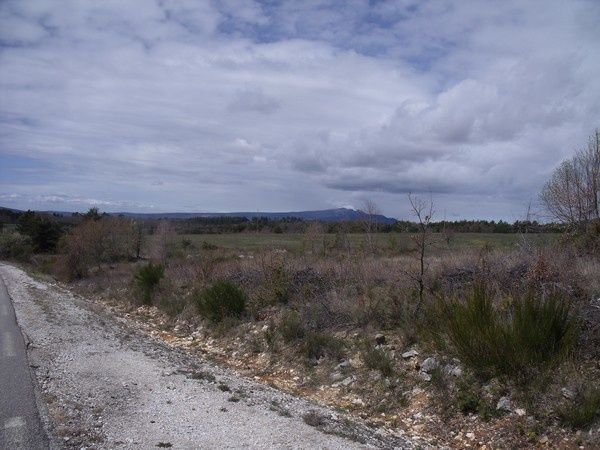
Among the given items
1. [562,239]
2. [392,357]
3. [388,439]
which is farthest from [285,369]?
[562,239]

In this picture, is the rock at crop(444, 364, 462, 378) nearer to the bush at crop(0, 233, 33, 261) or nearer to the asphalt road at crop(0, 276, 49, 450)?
the asphalt road at crop(0, 276, 49, 450)

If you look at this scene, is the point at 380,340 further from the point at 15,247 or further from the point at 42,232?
the point at 42,232

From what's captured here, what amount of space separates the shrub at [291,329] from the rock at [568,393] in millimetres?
6072

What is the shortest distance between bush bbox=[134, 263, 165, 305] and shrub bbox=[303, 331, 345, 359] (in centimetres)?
1160

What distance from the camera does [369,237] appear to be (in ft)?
88.7

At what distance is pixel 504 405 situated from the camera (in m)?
7.02

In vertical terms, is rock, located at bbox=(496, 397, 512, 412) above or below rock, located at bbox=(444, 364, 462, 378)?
below

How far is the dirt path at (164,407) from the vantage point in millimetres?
Result: 6105

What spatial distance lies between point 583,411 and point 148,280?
18.7 meters

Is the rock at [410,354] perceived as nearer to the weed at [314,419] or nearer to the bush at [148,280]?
the weed at [314,419]

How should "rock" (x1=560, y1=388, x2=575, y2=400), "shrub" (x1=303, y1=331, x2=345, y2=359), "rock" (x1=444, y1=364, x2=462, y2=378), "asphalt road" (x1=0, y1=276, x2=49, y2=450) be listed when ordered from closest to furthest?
"asphalt road" (x1=0, y1=276, x2=49, y2=450) → "rock" (x1=560, y1=388, x2=575, y2=400) → "rock" (x1=444, y1=364, x2=462, y2=378) → "shrub" (x1=303, y1=331, x2=345, y2=359)

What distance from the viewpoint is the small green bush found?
20.2 feet

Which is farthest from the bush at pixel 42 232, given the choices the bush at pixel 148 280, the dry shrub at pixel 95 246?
the bush at pixel 148 280

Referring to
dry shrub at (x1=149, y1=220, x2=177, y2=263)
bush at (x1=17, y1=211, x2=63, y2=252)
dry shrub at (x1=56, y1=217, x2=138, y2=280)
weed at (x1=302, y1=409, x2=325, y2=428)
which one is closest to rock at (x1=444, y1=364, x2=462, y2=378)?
weed at (x1=302, y1=409, x2=325, y2=428)
